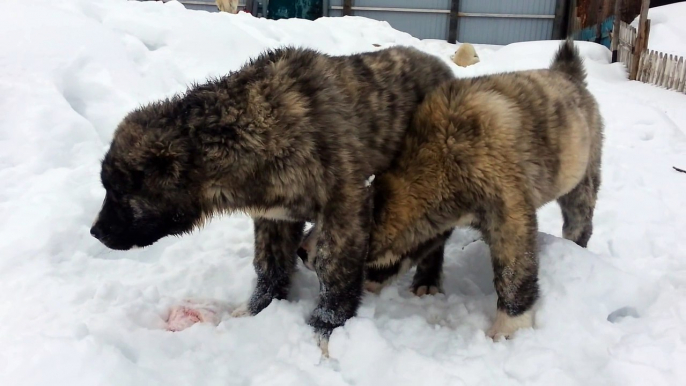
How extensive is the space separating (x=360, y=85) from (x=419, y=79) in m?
0.64

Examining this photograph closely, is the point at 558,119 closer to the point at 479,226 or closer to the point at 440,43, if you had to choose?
the point at 479,226

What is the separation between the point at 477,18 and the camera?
20047 millimetres

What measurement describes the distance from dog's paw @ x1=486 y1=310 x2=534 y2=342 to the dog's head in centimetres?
190

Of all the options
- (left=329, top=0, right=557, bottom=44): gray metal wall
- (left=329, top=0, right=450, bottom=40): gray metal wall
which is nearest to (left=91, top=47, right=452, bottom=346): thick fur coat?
(left=329, top=0, right=450, bottom=40): gray metal wall

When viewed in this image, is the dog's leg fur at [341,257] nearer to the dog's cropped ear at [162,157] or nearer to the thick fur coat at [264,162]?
the thick fur coat at [264,162]

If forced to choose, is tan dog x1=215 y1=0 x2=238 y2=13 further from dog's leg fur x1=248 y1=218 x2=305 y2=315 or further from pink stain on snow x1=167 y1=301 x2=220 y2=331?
pink stain on snow x1=167 y1=301 x2=220 y2=331

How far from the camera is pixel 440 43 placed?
1897 centimetres

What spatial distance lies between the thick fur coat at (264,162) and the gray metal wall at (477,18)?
17706 mm

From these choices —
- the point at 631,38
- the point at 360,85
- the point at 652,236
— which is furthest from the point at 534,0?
the point at 360,85

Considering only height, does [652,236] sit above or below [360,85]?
below

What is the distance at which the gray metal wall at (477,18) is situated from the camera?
19.8 metres

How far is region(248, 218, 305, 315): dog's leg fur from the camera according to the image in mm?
3832

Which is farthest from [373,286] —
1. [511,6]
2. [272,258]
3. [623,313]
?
[511,6]

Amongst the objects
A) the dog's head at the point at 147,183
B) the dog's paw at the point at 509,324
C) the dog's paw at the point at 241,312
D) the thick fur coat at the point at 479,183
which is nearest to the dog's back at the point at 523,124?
the thick fur coat at the point at 479,183
